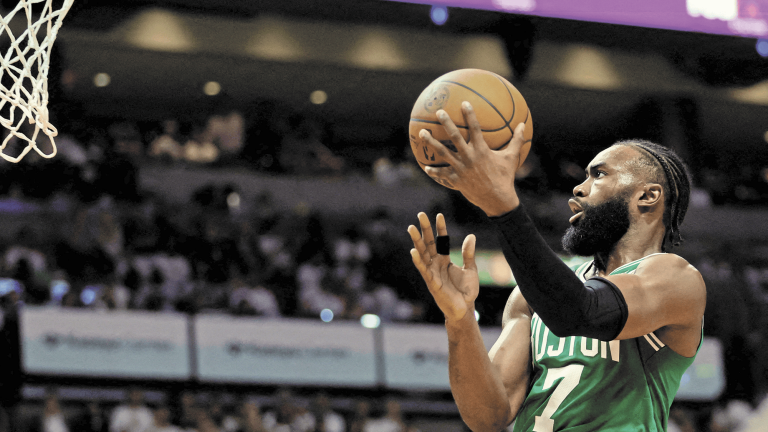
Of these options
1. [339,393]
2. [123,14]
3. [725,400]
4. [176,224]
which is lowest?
[725,400]

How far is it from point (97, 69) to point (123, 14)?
4.81 ft

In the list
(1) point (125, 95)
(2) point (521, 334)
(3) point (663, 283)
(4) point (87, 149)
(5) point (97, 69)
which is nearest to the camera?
(3) point (663, 283)

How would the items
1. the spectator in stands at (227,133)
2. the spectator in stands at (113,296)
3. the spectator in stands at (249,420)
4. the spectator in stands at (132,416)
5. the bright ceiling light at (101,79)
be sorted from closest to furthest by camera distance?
1. the spectator in stands at (132,416)
2. the spectator in stands at (249,420)
3. the spectator in stands at (113,296)
4. the spectator in stands at (227,133)
5. the bright ceiling light at (101,79)

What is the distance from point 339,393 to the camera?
10.5 metres

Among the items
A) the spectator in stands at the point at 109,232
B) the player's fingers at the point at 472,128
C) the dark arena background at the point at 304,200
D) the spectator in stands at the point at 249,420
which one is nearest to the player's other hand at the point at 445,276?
the player's fingers at the point at 472,128

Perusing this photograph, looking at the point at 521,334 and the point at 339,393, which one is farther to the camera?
the point at 339,393

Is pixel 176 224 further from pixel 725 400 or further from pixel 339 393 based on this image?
pixel 725 400

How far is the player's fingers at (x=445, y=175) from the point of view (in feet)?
7.27

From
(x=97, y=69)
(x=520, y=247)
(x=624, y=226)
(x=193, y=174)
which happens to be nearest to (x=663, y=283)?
(x=624, y=226)

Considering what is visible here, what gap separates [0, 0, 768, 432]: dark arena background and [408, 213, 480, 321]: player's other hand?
6.51 meters

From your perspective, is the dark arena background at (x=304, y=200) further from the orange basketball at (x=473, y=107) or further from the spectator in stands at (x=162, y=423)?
the orange basketball at (x=473, y=107)

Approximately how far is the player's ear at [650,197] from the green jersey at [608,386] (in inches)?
8.0

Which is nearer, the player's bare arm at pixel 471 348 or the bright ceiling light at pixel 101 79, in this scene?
the player's bare arm at pixel 471 348

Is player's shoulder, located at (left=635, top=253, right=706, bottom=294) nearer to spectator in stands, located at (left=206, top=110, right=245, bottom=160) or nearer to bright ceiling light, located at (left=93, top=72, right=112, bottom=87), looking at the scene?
spectator in stands, located at (left=206, top=110, right=245, bottom=160)
